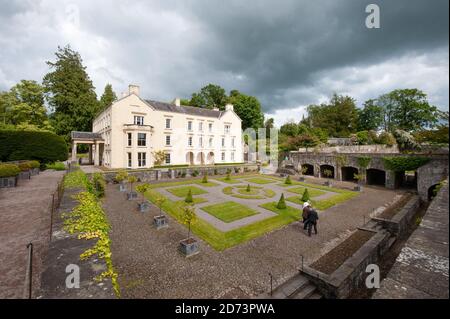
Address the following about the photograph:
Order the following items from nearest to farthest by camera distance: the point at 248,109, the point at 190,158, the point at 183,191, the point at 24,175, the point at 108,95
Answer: the point at 183,191, the point at 24,175, the point at 190,158, the point at 248,109, the point at 108,95

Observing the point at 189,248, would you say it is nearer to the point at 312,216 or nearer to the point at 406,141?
the point at 312,216

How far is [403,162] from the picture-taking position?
23266 mm

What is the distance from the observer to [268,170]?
128ft

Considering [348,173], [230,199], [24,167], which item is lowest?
[230,199]

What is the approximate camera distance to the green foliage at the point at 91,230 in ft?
17.3

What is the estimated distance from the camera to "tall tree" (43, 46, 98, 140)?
134ft

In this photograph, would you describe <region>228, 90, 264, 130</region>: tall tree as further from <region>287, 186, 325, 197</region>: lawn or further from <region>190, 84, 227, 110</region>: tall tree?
<region>287, 186, 325, 197</region>: lawn

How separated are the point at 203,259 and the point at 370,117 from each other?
7714cm

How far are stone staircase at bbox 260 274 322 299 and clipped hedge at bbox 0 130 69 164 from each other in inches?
1459

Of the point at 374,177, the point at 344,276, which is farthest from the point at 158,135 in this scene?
the point at 374,177

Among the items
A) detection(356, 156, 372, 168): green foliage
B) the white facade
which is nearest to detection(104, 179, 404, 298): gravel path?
detection(356, 156, 372, 168): green foliage

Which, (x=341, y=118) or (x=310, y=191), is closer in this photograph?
(x=310, y=191)

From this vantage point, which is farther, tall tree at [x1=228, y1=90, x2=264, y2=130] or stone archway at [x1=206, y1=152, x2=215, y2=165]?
tall tree at [x1=228, y1=90, x2=264, y2=130]
